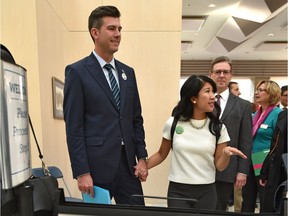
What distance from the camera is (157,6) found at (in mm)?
2373

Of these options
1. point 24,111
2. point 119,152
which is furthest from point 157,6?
point 24,111

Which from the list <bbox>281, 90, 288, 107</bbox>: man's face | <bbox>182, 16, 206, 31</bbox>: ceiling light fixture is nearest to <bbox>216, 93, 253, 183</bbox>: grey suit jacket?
<bbox>281, 90, 288, 107</bbox>: man's face

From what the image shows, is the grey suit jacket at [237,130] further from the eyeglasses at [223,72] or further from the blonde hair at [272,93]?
the blonde hair at [272,93]

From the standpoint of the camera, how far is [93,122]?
105 centimetres

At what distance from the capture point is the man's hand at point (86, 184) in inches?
A: 38.0

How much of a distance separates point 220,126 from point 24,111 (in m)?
0.96

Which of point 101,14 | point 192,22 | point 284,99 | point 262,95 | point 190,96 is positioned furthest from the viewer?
point 192,22

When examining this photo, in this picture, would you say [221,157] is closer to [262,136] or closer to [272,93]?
[262,136]

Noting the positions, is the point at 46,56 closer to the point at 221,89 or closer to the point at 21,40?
the point at 21,40

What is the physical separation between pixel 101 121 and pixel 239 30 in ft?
15.1

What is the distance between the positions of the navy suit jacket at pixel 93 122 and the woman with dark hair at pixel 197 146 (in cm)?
27

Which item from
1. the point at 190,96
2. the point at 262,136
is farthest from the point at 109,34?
the point at 262,136

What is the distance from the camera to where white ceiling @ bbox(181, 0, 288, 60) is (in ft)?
12.2

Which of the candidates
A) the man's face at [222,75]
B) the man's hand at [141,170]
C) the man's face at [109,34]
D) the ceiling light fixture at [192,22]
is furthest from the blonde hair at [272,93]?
the ceiling light fixture at [192,22]
